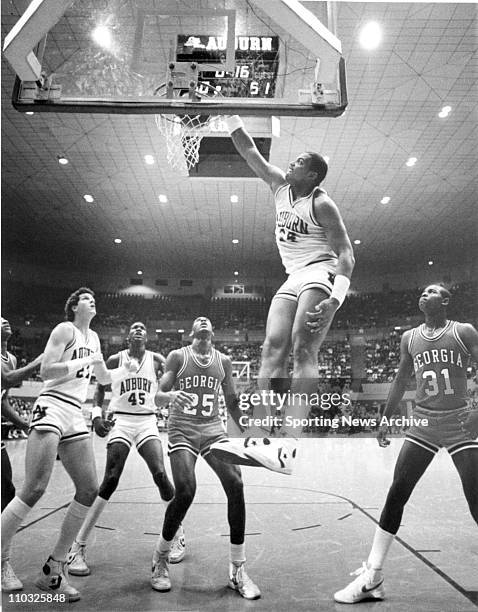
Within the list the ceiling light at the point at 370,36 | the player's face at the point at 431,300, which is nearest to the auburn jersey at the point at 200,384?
the player's face at the point at 431,300

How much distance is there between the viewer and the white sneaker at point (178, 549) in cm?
369

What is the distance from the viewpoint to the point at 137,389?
13.6ft

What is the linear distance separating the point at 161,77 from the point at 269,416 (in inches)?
99.1

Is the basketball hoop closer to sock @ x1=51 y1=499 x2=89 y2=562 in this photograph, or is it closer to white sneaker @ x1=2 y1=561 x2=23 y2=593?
sock @ x1=51 y1=499 x2=89 y2=562

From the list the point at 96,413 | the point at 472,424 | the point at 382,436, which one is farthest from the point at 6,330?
the point at 472,424

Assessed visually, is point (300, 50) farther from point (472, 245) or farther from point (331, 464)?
point (331, 464)

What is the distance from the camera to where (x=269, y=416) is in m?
3.68

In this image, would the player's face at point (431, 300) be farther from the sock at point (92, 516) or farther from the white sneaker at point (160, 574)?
the sock at point (92, 516)

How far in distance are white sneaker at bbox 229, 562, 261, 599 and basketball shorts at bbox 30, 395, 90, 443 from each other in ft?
4.34

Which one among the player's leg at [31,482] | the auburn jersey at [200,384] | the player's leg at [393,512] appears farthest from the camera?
the auburn jersey at [200,384]

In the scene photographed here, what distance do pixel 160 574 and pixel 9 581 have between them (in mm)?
977

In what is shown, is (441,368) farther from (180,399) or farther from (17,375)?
(17,375)

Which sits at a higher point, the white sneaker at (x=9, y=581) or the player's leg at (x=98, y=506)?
the player's leg at (x=98, y=506)

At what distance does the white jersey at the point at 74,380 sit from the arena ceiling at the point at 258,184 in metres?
0.97
